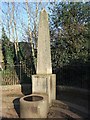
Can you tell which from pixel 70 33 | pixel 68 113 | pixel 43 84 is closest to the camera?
pixel 68 113

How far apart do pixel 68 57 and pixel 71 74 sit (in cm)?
111

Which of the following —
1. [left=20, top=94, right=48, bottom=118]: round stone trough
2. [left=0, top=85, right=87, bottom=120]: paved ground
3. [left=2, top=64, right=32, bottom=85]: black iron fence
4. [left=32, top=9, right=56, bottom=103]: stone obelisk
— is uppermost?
[left=32, top=9, right=56, bottom=103]: stone obelisk

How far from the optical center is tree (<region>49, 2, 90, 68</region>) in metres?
12.3

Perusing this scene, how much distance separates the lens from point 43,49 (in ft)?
29.0

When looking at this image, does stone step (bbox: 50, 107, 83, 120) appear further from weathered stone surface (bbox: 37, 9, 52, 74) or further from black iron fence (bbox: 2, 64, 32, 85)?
black iron fence (bbox: 2, 64, 32, 85)

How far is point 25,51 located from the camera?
17.9 m

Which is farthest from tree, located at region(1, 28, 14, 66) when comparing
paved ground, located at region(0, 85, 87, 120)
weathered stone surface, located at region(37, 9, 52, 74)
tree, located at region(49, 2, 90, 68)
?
Result: weathered stone surface, located at region(37, 9, 52, 74)

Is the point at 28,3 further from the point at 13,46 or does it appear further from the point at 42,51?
the point at 42,51

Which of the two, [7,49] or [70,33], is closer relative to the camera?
[70,33]

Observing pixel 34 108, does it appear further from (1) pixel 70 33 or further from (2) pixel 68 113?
(1) pixel 70 33

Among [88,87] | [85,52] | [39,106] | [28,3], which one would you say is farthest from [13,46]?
[39,106]

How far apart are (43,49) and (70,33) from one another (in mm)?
4354

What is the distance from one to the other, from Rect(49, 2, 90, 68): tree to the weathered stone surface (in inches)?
136

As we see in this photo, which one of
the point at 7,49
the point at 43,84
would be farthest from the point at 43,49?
the point at 7,49
